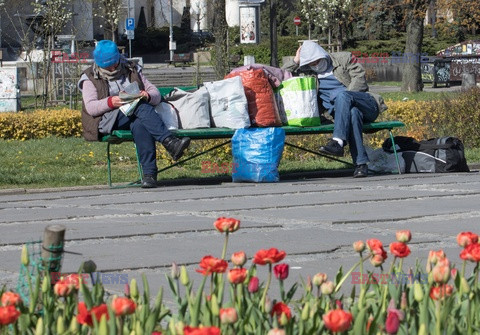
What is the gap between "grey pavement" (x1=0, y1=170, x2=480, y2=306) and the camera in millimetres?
6523

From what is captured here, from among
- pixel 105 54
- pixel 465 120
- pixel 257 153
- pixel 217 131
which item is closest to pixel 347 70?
pixel 257 153

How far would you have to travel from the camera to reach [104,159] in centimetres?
1430

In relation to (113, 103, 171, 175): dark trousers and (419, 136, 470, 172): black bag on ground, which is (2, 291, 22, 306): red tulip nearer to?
(113, 103, 171, 175): dark trousers

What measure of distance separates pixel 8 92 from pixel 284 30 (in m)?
57.8

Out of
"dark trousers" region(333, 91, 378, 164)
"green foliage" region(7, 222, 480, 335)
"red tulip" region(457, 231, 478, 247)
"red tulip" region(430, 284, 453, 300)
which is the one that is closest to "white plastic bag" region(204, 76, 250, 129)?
"dark trousers" region(333, 91, 378, 164)

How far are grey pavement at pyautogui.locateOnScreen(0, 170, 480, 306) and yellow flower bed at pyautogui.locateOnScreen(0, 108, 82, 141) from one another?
292 inches

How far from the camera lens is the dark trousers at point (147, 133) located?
35.6 feet

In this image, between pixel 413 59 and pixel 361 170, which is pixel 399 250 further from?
pixel 413 59

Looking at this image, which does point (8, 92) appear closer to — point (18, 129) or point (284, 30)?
point (18, 129)

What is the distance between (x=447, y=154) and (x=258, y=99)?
2236 millimetres

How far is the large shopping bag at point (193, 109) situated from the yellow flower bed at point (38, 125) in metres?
7.19

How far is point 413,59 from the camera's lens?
34.7 meters

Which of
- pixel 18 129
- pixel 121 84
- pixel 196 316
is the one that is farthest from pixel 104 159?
pixel 196 316

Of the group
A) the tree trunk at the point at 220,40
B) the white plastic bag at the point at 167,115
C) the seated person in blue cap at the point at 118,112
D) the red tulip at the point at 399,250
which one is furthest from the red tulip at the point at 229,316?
the tree trunk at the point at 220,40
